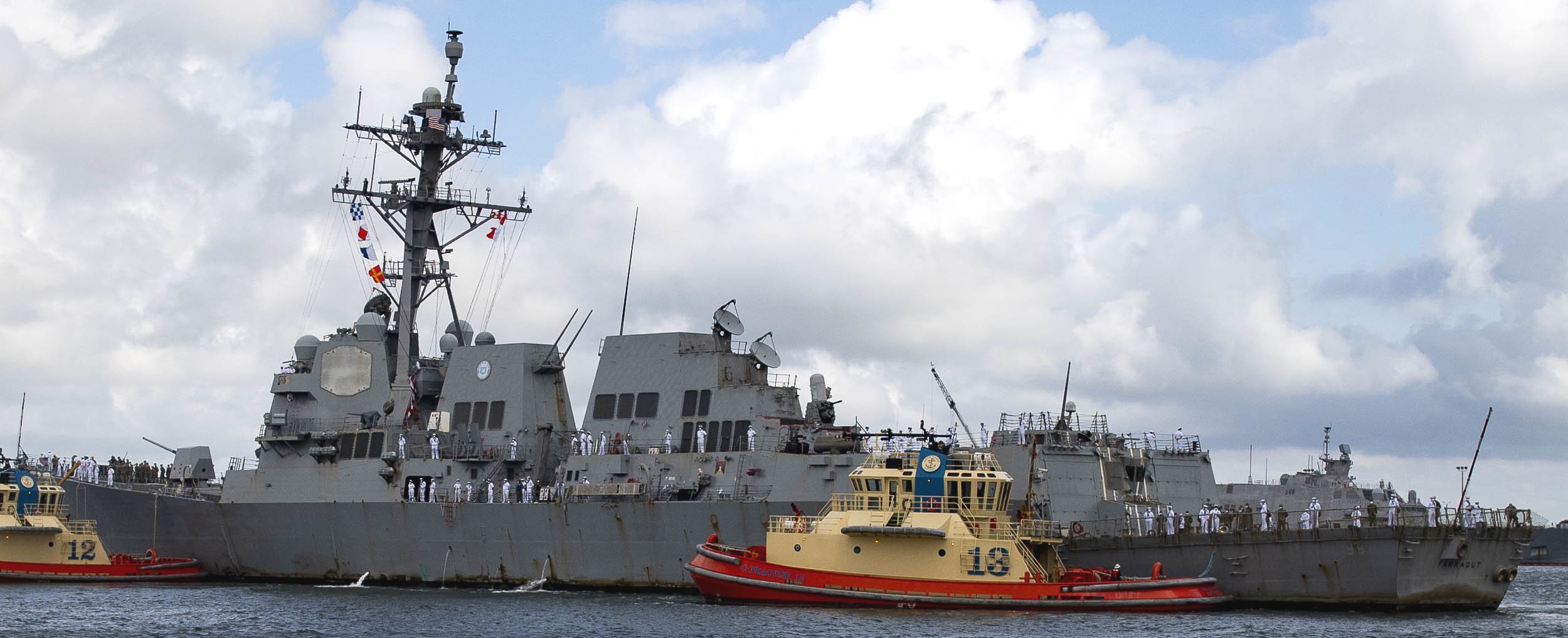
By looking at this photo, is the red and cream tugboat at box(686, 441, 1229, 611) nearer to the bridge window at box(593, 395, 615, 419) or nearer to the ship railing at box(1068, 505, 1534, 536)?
the ship railing at box(1068, 505, 1534, 536)

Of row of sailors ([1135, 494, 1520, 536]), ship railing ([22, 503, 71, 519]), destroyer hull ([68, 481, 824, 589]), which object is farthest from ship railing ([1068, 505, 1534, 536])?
ship railing ([22, 503, 71, 519])

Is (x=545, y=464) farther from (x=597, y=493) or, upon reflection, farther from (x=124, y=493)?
(x=124, y=493)

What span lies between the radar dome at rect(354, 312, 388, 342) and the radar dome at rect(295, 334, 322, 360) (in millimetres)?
1365

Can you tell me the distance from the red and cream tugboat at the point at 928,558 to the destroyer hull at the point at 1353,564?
46.0 inches

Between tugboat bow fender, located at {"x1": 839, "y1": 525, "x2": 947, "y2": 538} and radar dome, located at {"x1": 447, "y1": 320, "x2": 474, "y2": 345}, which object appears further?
radar dome, located at {"x1": 447, "y1": 320, "x2": 474, "y2": 345}

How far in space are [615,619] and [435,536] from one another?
35.1 ft

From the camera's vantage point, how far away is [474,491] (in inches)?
1656

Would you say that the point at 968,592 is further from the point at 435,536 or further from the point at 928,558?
the point at 435,536

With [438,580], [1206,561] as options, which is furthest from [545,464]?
[1206,561]

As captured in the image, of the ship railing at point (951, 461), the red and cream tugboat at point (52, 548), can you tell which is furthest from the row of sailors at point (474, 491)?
the ship railing at point (951, 461)

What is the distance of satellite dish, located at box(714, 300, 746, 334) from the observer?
40.7m

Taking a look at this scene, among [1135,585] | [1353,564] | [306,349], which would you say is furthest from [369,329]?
[1353,564]

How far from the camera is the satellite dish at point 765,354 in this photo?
4028 cm

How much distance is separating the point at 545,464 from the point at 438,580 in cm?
381
